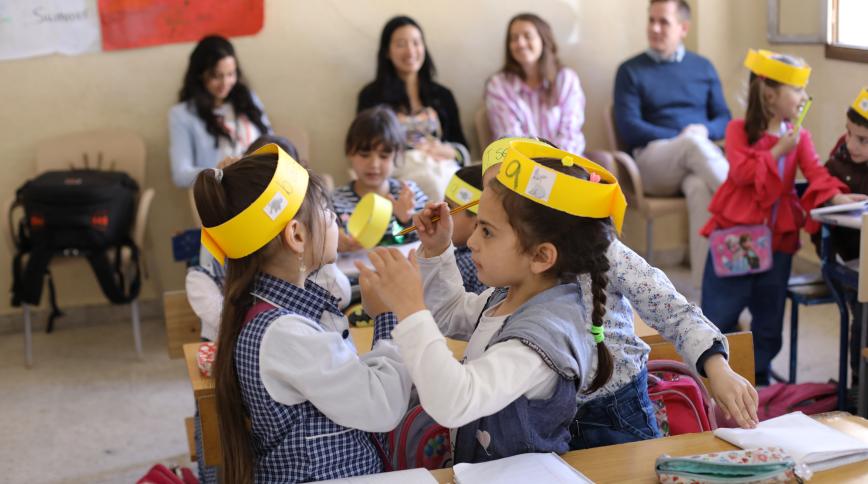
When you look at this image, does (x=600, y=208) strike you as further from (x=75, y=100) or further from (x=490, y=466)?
(x=75, y=100)

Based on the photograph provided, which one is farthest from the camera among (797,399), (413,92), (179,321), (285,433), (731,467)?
(413,92)

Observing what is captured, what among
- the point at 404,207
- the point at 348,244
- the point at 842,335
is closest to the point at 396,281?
the point at 348,244

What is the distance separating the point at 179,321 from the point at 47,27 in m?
2.41

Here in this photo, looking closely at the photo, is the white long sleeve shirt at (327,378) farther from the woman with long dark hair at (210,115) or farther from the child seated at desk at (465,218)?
the woman with long dark hair at (210,115)

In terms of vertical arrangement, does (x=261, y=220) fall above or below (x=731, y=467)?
above

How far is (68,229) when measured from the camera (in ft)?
13.9

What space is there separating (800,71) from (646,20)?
190 centimetres

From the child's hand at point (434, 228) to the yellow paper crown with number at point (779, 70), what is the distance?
1.94m

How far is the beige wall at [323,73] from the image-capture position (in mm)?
4641

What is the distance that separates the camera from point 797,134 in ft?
11.3

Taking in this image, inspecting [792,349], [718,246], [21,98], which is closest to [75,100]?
[21,98]

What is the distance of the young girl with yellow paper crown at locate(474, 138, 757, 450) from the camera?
1.70m

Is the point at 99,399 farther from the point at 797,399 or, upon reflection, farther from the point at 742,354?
the point at 742,354

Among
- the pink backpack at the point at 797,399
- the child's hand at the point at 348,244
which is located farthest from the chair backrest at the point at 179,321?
the pink backpack at the point at 797,399
